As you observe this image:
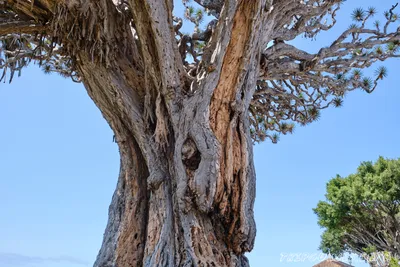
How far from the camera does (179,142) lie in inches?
115

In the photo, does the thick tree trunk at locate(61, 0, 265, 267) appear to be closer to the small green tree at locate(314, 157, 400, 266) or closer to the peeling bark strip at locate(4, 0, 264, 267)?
the peeling bark strip at locate(4, 0, 264, 267)

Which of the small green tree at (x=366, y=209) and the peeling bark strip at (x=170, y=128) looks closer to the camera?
the peeling bark strip at (x=170, y=128)

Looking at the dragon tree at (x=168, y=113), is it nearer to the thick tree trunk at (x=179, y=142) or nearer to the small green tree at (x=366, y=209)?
the thick tree trunk at (x=179, y=142)

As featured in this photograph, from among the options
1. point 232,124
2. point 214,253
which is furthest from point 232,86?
point 214,253

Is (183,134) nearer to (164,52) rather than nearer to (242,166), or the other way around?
(242,166)

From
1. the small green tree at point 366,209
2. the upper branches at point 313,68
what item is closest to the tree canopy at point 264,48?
the upper branches at point 313,68

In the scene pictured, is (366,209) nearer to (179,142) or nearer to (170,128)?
(170,128)

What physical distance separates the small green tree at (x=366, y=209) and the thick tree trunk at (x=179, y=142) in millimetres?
9649

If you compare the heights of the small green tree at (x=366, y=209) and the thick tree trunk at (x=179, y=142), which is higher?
the small green tree at (x=366, y=209)

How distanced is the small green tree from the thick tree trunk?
965 centimetres

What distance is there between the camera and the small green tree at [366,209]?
10.9 meters

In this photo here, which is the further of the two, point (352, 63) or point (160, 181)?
point (352, 63)

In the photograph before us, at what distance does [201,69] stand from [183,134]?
82 centimetres

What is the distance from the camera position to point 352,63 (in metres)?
5.31
